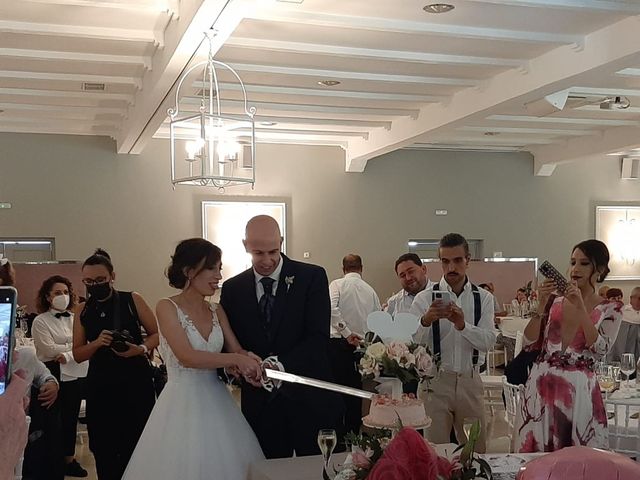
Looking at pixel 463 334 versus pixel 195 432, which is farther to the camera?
pixel 463 334

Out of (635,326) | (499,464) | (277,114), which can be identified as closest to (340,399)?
(499,464)

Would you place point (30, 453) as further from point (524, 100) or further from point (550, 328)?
point (524, 100)

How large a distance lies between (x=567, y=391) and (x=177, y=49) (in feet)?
11.7

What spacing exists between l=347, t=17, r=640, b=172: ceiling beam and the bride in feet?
12.8

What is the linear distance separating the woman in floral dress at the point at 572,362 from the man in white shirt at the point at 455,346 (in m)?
0.34

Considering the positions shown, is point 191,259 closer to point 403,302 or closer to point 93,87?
point 403,302

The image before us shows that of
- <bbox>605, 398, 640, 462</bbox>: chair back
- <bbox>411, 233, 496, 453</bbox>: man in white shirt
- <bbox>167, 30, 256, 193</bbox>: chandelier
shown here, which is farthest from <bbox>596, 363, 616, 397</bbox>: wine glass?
<bbox>167, 30, 256, 193</bbox>: chandelier

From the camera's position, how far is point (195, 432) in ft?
10.9

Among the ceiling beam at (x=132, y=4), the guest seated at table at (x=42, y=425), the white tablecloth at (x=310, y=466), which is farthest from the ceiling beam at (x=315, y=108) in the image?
the white tablecloth at (x=310, y=466)

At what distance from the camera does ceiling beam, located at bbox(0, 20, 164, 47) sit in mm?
5387

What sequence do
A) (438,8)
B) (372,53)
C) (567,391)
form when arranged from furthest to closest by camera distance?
(372,53)
(438,8)
(567,391)

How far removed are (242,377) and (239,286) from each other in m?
0.44

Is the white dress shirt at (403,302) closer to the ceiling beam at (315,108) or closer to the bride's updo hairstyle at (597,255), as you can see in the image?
the bride's updo hairstyle at (597,255)

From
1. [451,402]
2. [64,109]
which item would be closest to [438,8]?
[451,402]
